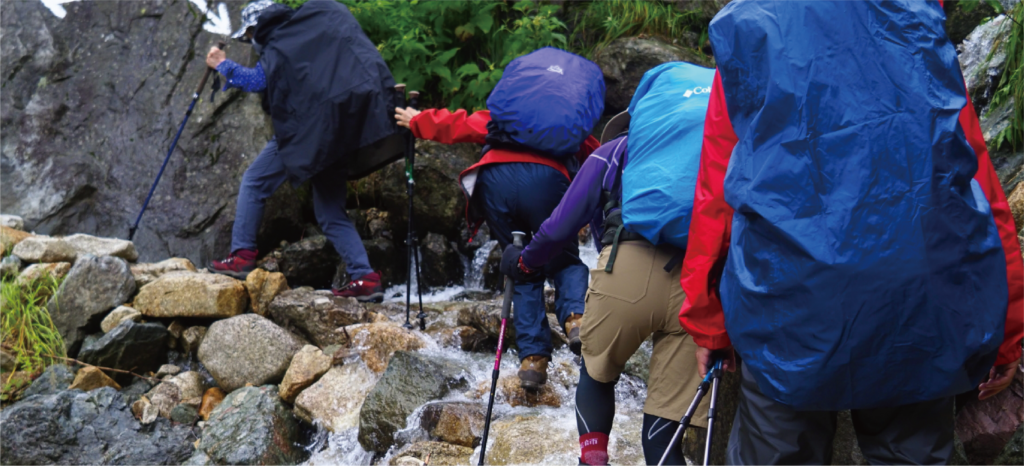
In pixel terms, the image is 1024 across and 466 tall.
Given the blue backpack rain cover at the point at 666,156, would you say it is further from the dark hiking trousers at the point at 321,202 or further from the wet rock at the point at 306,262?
the wet rock at the point at 306,262

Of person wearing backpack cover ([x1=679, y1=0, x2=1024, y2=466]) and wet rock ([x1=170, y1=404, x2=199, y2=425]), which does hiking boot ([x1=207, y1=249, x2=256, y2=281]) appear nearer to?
wet rock ([x1=170, y1=404, x2=199, y2=425])

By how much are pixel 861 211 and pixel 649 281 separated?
3.73 ft

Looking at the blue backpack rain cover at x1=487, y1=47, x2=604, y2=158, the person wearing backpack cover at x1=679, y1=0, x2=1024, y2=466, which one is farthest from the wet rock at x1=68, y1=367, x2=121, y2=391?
the person wearing backpack cover at x1=679, y1=0, x2=1024, y2=466

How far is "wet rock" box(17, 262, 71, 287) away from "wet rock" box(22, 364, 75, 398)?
33.8 inches

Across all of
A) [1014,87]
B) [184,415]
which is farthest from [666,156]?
[184,415]

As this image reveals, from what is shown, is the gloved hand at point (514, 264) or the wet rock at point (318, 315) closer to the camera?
the gloved hand at point (514, 264)

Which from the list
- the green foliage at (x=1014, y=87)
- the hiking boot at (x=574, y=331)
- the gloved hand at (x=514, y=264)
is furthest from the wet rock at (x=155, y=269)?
the green foliage at (x=1014, y=87)

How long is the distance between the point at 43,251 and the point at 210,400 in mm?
2206

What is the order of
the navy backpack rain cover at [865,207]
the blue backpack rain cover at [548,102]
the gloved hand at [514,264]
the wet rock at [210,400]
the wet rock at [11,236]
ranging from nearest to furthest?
1. the navy backpack rain cover at [865,207]
2. the gloved hand at [514,264]
3. the blue backpack rain cover at [548,102]
4. the wet rock at [210,400]
5. the wet rock at [11,236]

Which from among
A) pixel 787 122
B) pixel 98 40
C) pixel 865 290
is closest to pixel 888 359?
pixel 865 290

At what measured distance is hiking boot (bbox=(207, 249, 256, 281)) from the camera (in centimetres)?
650

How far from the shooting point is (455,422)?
4.36 metres

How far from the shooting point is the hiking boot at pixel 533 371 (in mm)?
4555

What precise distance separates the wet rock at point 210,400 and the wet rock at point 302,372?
2.10 ft
